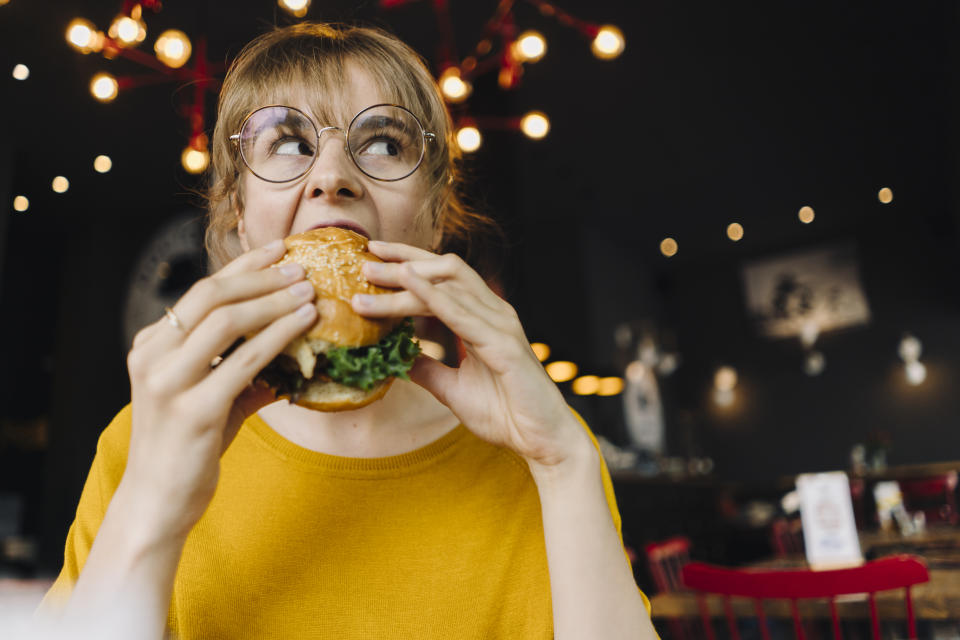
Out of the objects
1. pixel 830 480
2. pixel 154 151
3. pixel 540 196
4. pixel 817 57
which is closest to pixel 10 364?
pixel 154 151

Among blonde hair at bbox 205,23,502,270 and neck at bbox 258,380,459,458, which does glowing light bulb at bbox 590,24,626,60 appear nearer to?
blonde hair at bbox 205,23,502,270

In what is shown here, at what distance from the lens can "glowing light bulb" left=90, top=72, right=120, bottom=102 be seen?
128 inches

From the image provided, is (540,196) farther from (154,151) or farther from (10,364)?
(10,364)

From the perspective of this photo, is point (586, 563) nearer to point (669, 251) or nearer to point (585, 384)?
point (585, 384)

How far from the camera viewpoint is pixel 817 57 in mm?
6535

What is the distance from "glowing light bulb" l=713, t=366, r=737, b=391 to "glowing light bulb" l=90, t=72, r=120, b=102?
34.5 feet

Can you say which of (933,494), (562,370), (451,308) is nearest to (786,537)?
(562,370)

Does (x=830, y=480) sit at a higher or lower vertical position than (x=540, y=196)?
lower

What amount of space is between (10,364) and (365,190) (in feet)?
25.8

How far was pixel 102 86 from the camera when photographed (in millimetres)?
3373

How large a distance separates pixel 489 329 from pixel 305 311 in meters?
0.25

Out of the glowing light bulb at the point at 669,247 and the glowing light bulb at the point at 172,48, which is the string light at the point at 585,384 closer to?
the glowing light bulb at the point at 172,48

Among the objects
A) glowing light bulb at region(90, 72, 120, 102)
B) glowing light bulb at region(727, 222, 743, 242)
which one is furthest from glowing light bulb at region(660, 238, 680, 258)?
glowing light bulb at region(90, 72, 120, 102)

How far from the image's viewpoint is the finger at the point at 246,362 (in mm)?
823
